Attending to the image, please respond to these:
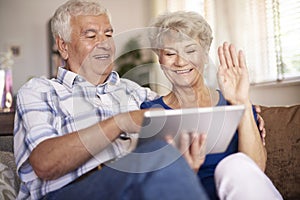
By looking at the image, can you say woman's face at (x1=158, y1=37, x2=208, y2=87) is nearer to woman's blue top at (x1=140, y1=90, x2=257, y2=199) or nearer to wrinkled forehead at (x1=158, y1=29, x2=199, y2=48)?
wrinkled forehead at (x1=158, y1=29, x2=199, y2=48)

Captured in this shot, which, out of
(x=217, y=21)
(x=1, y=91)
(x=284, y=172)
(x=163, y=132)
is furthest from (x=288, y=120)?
(x=217, y=21)

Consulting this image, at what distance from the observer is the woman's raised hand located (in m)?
1.25

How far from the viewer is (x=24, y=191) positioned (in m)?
1.24

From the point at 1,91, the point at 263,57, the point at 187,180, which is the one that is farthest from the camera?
the point at 263,57

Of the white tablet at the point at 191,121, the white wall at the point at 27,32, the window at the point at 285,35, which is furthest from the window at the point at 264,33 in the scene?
the white tablet at the point at 191,121

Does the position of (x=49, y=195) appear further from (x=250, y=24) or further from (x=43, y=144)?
(x=250, y=24)

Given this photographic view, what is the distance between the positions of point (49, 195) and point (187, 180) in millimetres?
475

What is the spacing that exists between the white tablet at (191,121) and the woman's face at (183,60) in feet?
1.17

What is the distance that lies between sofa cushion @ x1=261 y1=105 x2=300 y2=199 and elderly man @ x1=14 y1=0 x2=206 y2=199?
438 mm

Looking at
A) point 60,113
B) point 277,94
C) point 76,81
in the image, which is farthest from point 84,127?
point 277,94

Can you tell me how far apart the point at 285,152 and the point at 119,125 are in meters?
0.67

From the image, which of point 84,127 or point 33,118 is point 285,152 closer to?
point 84,127

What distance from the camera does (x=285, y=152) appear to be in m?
1.46

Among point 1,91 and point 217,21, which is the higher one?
point 217,21
